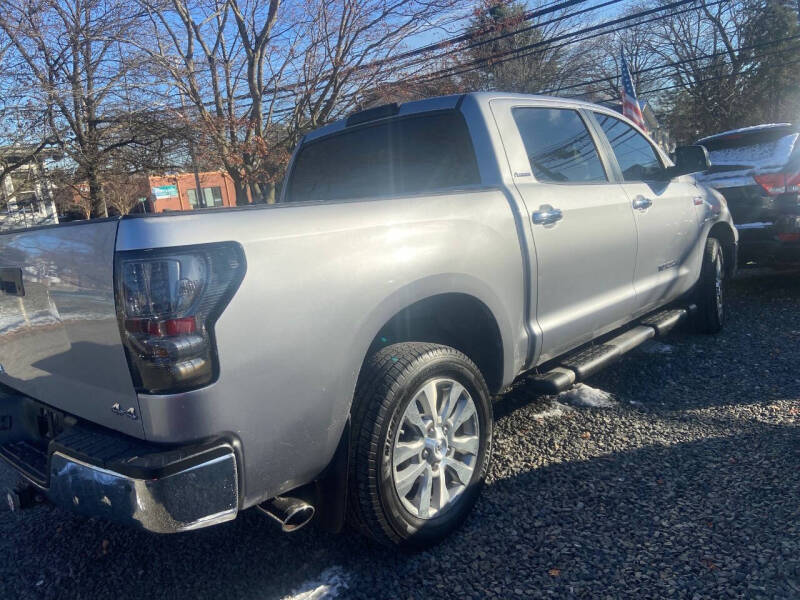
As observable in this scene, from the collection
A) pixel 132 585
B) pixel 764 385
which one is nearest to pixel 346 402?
pixel 132 585

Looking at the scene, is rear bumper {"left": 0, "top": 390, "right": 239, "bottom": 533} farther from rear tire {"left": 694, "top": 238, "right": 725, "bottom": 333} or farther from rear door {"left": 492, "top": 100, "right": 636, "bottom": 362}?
rear tire {"left": 694, "top": 238, "right": 725, "bottom": 333}

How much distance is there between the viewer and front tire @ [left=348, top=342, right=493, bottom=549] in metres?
2.21

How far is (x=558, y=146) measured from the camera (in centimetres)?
354

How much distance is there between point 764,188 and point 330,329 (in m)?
6.12

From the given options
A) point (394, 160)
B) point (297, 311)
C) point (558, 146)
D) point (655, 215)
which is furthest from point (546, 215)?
point (297, 311)

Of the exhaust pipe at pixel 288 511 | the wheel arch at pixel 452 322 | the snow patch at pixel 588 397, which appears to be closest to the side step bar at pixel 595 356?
the wheel arch at pixel 452 322

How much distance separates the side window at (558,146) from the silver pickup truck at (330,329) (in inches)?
0.7

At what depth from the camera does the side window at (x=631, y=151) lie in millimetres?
4113

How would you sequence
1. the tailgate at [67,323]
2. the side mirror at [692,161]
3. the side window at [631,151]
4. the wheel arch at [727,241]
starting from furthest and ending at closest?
the wheel arch at [727,241]
the side mirror at [692,161]
the side window at [631,151]
the tailgate at [67,323]

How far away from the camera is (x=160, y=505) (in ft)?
5.59

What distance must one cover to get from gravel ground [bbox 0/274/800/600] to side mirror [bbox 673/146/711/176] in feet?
5.76

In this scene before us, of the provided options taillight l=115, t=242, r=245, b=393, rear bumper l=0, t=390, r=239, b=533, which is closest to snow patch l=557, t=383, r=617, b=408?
rear bumper l=0, t=390, r=239, b=533

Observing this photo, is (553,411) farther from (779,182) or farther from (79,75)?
(79,75)

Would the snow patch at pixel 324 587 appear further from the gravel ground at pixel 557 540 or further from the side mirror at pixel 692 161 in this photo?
the side mirror at pixel 692 161
